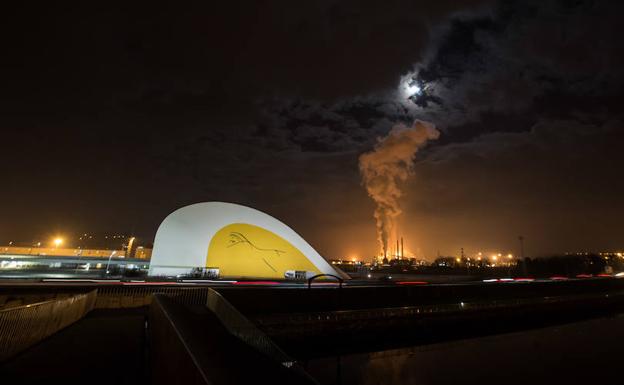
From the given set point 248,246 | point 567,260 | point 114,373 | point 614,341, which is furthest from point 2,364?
point 567,260

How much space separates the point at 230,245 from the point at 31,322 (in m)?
23.3

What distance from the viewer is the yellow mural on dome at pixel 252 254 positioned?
104 ft

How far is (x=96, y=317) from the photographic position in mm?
13375

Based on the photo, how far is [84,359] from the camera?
785cm

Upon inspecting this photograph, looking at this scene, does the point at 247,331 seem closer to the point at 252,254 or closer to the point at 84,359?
the point at 84,359

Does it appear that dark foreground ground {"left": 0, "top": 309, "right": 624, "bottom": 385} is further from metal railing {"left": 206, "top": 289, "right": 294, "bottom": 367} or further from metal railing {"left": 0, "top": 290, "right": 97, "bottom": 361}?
metal railing {"left": 206, "top": 289, "right": 294, "bottom": 367}

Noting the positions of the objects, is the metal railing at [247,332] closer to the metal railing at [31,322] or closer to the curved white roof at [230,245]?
the metal railing at [31,322]

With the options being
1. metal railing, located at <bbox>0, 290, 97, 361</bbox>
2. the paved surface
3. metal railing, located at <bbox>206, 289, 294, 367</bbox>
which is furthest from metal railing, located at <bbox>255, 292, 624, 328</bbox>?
metal railing, located at <bbox>0, 290, 97, 361</bbox>

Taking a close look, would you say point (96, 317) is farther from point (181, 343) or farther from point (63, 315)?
point (181, 343)

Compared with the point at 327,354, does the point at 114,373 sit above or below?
above

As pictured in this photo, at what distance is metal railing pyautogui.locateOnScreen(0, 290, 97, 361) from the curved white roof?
18.7 meters

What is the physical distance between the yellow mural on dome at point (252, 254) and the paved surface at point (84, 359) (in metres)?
20.0

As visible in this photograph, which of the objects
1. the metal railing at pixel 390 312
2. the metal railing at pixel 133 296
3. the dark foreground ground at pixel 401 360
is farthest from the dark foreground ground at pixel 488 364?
the metal railing at pixel 133 296

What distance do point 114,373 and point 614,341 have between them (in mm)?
28279
